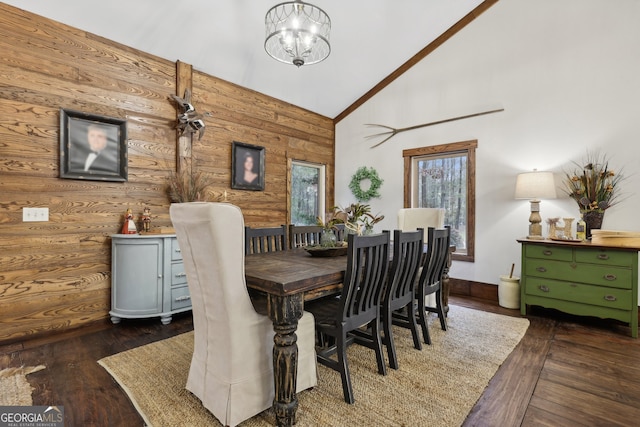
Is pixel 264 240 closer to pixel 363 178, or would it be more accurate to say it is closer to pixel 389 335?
pixel 389 335

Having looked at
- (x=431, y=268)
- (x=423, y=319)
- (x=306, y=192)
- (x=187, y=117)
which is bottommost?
→ (x=423, y=319)

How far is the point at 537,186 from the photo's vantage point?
344cm

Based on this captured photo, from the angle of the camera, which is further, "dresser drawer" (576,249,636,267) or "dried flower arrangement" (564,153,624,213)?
"dried flower arrangement" (564,153,624,213)

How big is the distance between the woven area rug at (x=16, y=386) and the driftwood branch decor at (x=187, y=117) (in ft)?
8.20

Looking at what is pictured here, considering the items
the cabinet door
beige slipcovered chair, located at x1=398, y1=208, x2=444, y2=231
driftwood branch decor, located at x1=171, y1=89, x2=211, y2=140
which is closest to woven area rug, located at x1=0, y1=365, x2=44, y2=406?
the cabinet door

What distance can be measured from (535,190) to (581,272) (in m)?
0.92

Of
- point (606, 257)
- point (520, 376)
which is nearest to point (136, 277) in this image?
point (520, 376)

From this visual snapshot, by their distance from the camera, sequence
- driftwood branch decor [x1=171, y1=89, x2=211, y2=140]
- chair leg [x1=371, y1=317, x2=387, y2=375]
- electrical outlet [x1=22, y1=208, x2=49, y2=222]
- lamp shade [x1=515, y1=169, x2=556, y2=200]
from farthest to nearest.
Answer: driftwood branch decor [x1=171, y1=89, x2=211, y2=140], lamp shade [x1=515, y1=169, x2=556, y2=200], electrical outlet [x1=22, y1=208, x2=49, y2=222], chair leg [x1=371, y1=317, x2=387, y2=375]

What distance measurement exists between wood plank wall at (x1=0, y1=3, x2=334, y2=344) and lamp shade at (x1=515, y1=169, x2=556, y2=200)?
12.2 ft

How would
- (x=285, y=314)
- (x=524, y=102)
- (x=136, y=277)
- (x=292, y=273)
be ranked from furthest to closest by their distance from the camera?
(x=524, y=102) < (x=136, y=277) < (x=292, y=273) < (x=285, y=314)

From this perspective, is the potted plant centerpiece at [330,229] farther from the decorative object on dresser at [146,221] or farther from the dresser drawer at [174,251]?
the decorative object on dresser at [146,221]

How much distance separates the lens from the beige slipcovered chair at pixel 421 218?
3.48 m

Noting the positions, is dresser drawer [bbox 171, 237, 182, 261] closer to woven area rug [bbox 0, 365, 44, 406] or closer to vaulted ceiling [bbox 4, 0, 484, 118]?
woven area rug [bbox 0, 365, 44, 406]

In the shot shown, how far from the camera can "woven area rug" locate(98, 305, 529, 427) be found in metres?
1.69
